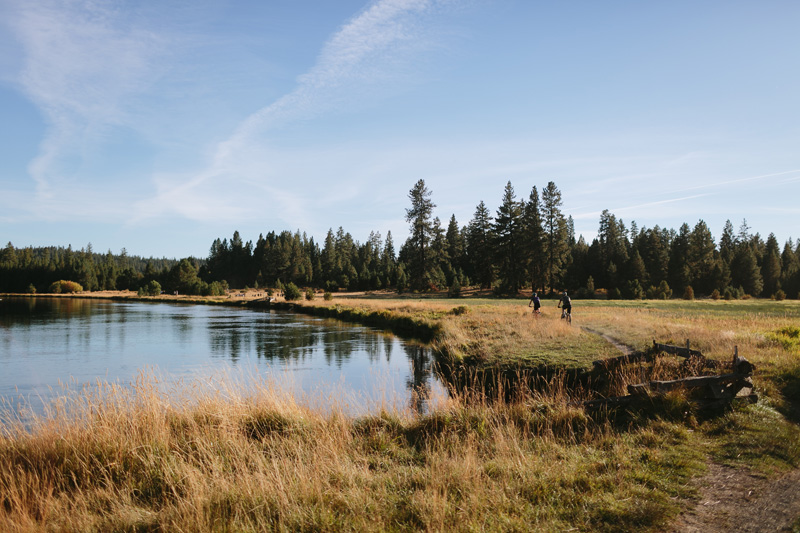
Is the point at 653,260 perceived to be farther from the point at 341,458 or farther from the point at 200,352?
the point at 341,458

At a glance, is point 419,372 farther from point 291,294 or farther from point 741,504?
point 291,294

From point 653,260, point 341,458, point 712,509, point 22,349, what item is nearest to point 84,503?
point 341,458

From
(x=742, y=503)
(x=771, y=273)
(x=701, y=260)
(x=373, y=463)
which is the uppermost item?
(x=701, y=260)

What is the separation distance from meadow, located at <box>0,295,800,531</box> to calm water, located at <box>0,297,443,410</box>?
116 inches

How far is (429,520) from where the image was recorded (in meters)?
4.54

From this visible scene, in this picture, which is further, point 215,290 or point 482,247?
point 215,290

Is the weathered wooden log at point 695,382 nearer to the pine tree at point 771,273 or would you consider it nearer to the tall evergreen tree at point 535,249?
the tall evergreen tree at point 535,249

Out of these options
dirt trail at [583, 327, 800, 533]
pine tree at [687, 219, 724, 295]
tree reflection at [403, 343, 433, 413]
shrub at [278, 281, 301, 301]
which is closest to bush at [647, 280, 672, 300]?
pine tree at [687, 219, 724, 295]

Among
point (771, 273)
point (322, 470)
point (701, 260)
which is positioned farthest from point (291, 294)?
point (771, 273)

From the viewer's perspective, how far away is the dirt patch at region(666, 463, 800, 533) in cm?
461

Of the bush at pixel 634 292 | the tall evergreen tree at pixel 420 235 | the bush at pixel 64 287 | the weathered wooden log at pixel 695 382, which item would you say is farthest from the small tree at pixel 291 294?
the bush at pixel 64 287

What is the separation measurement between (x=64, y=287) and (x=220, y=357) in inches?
4404

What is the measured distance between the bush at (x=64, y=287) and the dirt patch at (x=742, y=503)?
13054 cm

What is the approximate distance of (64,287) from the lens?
110250 mm
